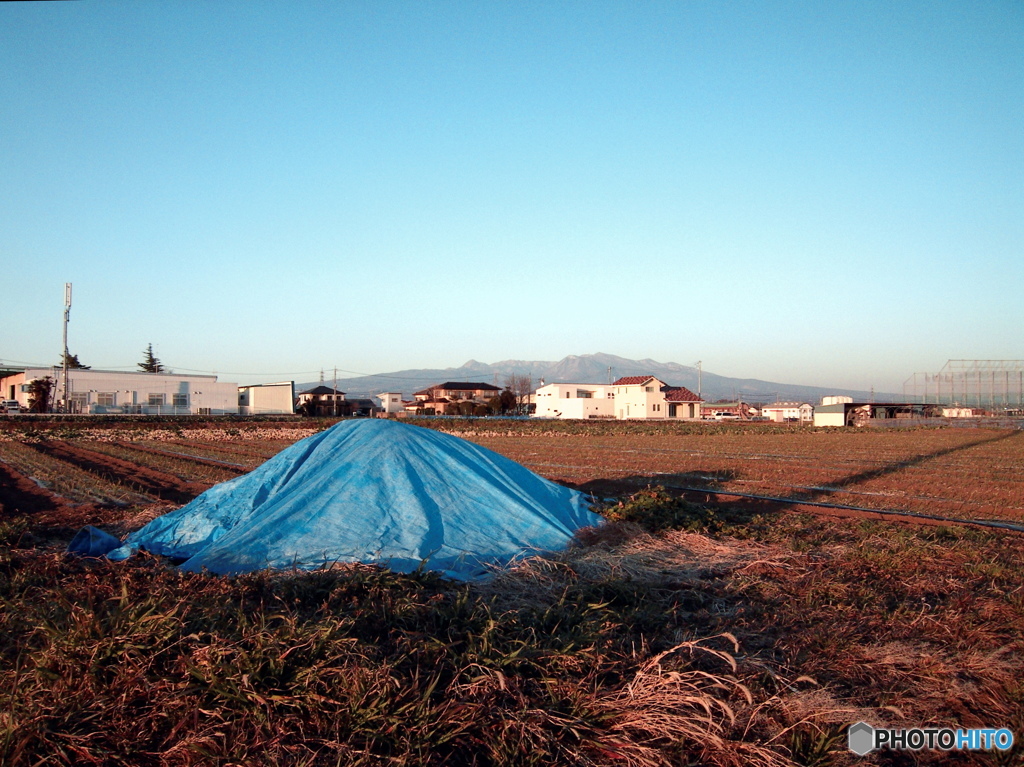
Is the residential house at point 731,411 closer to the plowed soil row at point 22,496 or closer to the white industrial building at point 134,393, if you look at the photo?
the white industrial building at point 134,393

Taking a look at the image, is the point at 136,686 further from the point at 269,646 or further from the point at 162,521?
the point at 162,521

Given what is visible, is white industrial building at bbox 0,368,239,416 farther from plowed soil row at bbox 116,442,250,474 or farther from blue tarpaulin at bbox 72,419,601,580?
blue tarpaulin at bbox 72,419,601,580

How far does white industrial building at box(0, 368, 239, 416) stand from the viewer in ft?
172

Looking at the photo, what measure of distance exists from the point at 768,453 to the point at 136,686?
23.9m

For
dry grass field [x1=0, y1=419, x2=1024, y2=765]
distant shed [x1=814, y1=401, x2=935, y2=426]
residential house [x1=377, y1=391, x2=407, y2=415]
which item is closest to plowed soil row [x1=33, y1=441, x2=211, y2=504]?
dry grass field [x1=0, y1=419, x2=1024, y2=765]

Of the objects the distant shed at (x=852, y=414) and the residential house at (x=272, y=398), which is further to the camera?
the residential house at (x=272, y=398)

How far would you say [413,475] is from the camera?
7.64 metres

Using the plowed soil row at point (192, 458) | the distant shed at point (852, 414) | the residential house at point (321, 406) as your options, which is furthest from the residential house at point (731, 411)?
the plowed soil row at point (192, 458)

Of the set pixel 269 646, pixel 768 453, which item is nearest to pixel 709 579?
pixel 269 646

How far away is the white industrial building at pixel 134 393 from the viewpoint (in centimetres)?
5228

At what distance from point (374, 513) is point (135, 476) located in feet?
36.7

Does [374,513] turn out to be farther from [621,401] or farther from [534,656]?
[621,401]

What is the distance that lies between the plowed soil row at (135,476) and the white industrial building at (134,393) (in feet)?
108

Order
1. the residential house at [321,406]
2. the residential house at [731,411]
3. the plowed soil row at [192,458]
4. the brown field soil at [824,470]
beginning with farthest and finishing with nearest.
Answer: the residential house at [731,411]
the residential house at [321,406]
the plowed soil row at [192,458]
the brown field soil at [824,470]
